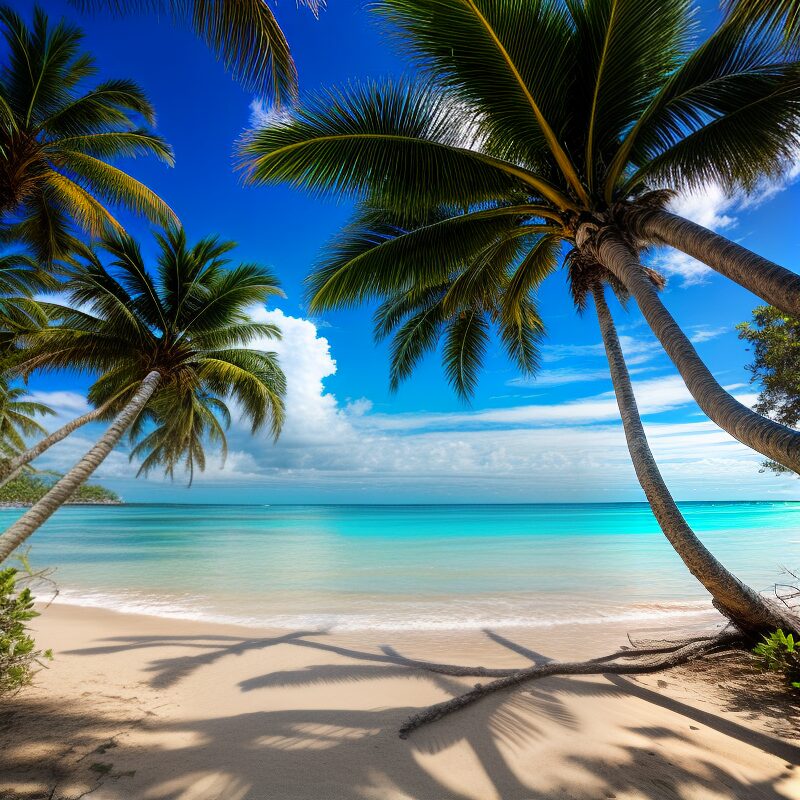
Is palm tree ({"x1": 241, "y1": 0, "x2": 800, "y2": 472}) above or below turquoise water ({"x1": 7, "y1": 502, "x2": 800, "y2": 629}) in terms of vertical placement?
above

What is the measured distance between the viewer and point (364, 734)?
9.95 ft

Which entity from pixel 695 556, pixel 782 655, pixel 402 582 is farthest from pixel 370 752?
pixel 402 582

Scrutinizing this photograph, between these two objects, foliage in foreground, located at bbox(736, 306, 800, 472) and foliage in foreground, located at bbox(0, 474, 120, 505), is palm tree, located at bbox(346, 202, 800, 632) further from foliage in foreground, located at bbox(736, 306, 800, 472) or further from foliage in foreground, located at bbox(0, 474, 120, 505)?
foliage in foreground, located at bbox(0, 474, 120, 505)

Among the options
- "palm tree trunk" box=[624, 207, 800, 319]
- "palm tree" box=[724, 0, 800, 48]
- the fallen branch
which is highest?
"palm tree" box=[724, 0, 800, 48]

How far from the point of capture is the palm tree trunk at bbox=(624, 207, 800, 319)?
279 centimetres

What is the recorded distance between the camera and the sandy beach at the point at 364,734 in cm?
244

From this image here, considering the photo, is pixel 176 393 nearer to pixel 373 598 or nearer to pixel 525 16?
pixel 373 598

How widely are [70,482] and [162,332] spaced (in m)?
4.06

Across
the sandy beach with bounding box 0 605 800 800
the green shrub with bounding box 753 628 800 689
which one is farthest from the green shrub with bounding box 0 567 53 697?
the green shrub with bounding box 753 628 800 689

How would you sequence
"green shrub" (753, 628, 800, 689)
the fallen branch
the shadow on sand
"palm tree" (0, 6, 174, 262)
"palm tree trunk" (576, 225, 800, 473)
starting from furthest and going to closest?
"palm tree" (0, 6, 174, 262) < "green shrub" (753, 628, 800, 689) < the fallen branch < "palm tree trunk" (576, 225, 800, 473) < the shadow on sand

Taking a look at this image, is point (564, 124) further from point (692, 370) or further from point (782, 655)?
point (782, 655)

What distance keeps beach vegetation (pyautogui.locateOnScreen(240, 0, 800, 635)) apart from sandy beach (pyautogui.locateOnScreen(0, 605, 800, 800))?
128cm

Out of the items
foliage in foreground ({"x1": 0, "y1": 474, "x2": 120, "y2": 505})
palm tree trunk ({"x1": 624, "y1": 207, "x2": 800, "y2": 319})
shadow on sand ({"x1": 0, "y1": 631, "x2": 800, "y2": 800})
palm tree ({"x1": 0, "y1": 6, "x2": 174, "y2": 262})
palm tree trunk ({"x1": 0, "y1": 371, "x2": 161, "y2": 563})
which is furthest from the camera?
foliage in foreground ({"x1": 0, "y1": 474, "x2": 120, "y2": 505})

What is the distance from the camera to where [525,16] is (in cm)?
391
